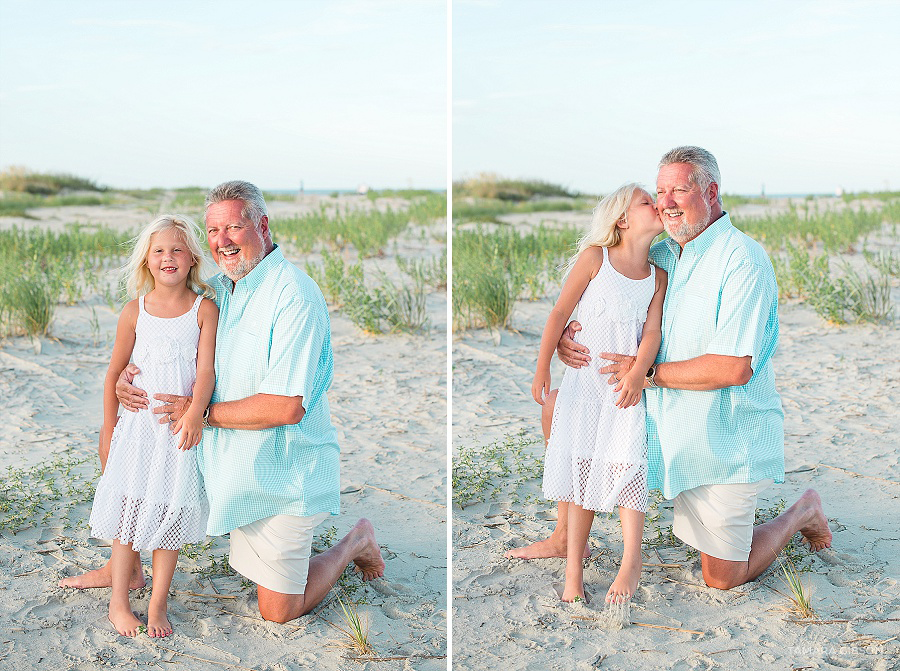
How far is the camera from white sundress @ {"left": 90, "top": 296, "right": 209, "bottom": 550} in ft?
10.6

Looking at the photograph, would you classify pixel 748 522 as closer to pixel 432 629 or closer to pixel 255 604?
pixel 432 629

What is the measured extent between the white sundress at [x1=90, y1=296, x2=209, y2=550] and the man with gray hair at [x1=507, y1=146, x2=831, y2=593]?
4.49 ft

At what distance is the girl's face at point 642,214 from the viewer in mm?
3270

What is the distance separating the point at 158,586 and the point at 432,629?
967 millimetres

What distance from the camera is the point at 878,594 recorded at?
11.3 feet

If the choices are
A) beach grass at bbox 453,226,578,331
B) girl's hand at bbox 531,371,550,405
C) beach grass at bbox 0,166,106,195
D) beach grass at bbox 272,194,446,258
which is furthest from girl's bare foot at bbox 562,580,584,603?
beach grass at bbox 0,166,106,195

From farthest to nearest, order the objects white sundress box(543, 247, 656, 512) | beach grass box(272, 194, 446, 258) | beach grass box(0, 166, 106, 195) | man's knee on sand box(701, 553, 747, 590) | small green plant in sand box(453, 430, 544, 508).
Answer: beach grass box(0, 166, 106, 195), beach grass box(272, 194, 446, 258), small green plant in sand box(453, 430, 544, 508), man's knee on sand box(701, 553, 747, 590), white sundress box(543, 247, 656, 512)

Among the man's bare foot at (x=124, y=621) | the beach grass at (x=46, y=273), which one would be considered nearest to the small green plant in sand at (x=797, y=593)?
the man's bare foot at (x=124, y=621)

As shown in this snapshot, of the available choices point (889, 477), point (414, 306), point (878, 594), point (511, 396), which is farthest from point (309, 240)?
point (878, 594)

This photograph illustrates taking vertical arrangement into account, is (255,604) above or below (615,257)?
below

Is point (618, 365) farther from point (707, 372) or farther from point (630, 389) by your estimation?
point (707, 372)

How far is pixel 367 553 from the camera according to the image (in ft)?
11.9

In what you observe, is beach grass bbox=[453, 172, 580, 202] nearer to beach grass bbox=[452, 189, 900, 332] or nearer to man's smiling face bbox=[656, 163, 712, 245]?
beach grass bbox=[452, 189, 900, 332]

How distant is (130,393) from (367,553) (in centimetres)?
109
